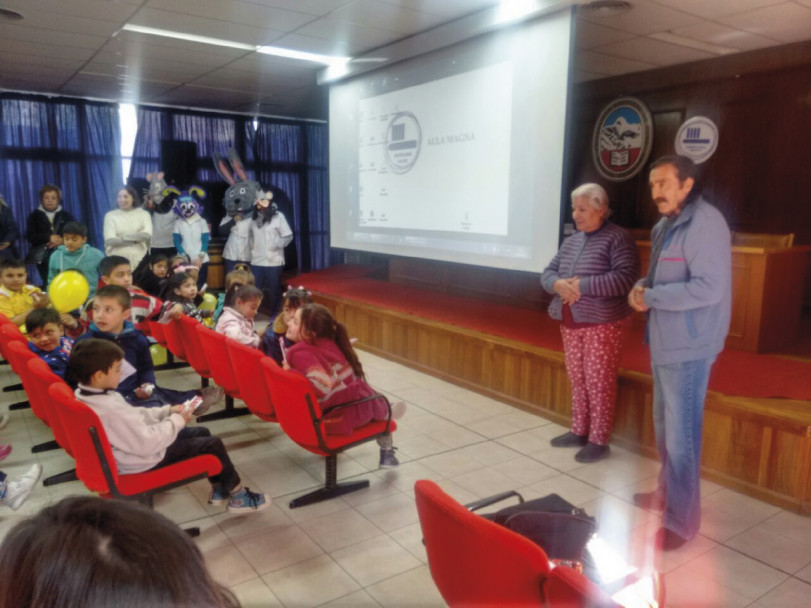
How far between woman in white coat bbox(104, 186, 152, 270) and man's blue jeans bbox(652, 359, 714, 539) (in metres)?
5.28

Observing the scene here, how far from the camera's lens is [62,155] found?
7.86m

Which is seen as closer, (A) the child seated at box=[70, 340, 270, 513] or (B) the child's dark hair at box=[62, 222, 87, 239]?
(A) the child seated at box=[70, 340, 270, 513]

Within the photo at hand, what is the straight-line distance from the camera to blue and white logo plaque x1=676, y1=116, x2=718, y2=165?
5.75 metres

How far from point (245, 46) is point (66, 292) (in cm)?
255

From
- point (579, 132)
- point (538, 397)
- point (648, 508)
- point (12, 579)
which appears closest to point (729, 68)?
point (579, 132)

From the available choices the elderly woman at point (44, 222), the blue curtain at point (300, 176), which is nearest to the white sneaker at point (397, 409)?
the elderly woman at point (44, 222)

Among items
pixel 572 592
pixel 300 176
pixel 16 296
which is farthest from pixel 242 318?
pixel 300 176

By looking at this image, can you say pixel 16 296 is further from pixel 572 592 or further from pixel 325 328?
pixel 572 592

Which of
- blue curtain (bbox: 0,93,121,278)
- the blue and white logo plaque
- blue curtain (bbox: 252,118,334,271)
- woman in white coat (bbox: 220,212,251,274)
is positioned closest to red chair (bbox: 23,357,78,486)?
woman in white coat (bbox: 220,212,251,274)

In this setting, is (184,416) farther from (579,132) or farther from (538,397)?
(579,132)

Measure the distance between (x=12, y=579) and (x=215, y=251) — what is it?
28.6 feet

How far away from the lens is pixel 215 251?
8.85 m

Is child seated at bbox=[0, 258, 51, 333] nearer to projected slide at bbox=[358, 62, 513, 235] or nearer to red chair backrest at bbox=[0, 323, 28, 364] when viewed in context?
red chair backrest at bbox=[0, 323, 28, 364]

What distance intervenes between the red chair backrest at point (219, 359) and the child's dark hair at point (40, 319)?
2.99 ft
